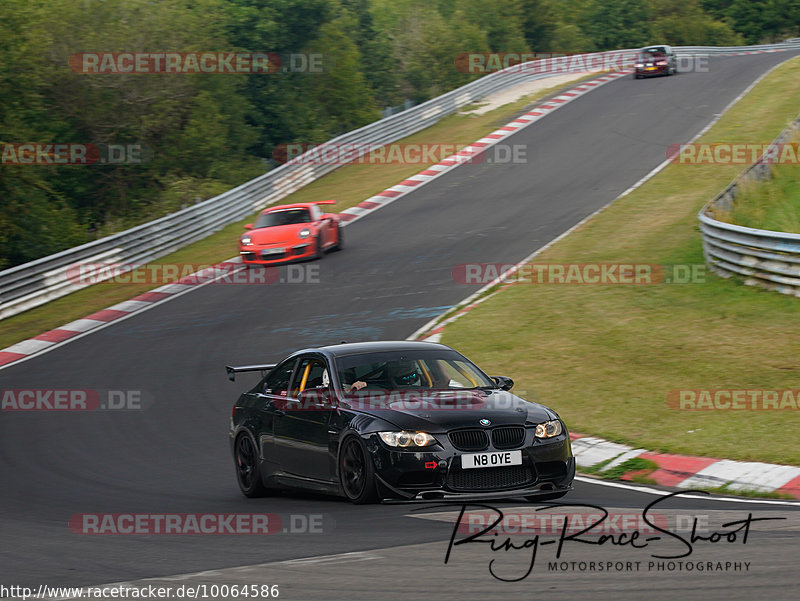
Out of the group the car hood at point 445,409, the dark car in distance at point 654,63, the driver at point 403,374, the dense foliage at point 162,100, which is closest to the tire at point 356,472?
the car hood at point 445,409

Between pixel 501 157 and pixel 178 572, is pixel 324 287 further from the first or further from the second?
pixel 178 572

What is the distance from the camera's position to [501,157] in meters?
35.2

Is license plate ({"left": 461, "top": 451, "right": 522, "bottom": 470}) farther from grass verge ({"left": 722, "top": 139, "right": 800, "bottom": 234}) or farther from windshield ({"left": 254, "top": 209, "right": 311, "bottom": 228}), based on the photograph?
windshield ({"left": 254, "top": 209, "right": 311, "bottom": 228})

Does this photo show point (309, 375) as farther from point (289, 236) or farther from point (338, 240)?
point (338, 240)

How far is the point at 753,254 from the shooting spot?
18.6 meters

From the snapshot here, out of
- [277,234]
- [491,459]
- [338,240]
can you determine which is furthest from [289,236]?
[491,459]

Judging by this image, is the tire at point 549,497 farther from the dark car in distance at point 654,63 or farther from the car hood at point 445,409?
the dark car in distance at point 654,63

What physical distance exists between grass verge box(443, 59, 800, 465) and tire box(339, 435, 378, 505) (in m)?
3.52

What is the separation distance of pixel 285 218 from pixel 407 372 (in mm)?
16577

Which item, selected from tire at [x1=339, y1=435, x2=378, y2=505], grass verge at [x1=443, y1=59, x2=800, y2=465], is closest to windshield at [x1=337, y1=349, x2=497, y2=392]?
tire at [x1=339, y1=435, x2=378, y2=505]

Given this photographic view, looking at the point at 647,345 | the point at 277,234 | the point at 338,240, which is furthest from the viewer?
the point at 338,240

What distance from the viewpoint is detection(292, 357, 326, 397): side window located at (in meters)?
9.77

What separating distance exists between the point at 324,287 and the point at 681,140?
51.6ft

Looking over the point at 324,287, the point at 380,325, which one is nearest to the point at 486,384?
the point at 380,325
